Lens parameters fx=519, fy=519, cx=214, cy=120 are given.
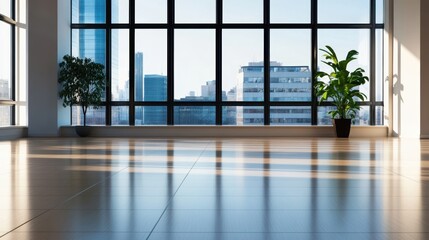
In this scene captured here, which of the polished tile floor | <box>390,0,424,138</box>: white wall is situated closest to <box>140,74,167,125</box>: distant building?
<box>390,0,424,138</box>: white wall

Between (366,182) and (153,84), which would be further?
(153,84)

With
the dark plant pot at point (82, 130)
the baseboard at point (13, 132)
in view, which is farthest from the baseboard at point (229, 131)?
the baseboard at point (13, 132)

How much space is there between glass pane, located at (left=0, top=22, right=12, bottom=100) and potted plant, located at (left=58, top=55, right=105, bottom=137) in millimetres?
1251

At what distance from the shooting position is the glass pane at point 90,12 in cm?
1416

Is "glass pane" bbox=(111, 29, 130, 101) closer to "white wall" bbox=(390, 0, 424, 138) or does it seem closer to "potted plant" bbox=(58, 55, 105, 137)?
"potted plant" bbox=(58, 55, 105, 137)

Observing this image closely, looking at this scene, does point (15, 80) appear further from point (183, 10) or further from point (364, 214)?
point (364, 214)

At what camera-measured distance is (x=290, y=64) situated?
14.2 m

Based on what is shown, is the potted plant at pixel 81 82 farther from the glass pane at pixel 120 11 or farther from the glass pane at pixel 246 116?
the glass pane at pixel 246 116

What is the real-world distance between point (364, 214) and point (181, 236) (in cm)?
98

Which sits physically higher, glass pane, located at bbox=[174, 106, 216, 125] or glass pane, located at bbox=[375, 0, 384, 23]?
glass pane, located at bbox=[375, 0, 384, 23]

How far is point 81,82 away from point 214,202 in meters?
10.5

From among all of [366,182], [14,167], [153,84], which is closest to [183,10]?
[153,84]

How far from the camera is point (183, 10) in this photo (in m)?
14.2

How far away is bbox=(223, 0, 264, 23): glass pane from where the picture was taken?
14195mm
